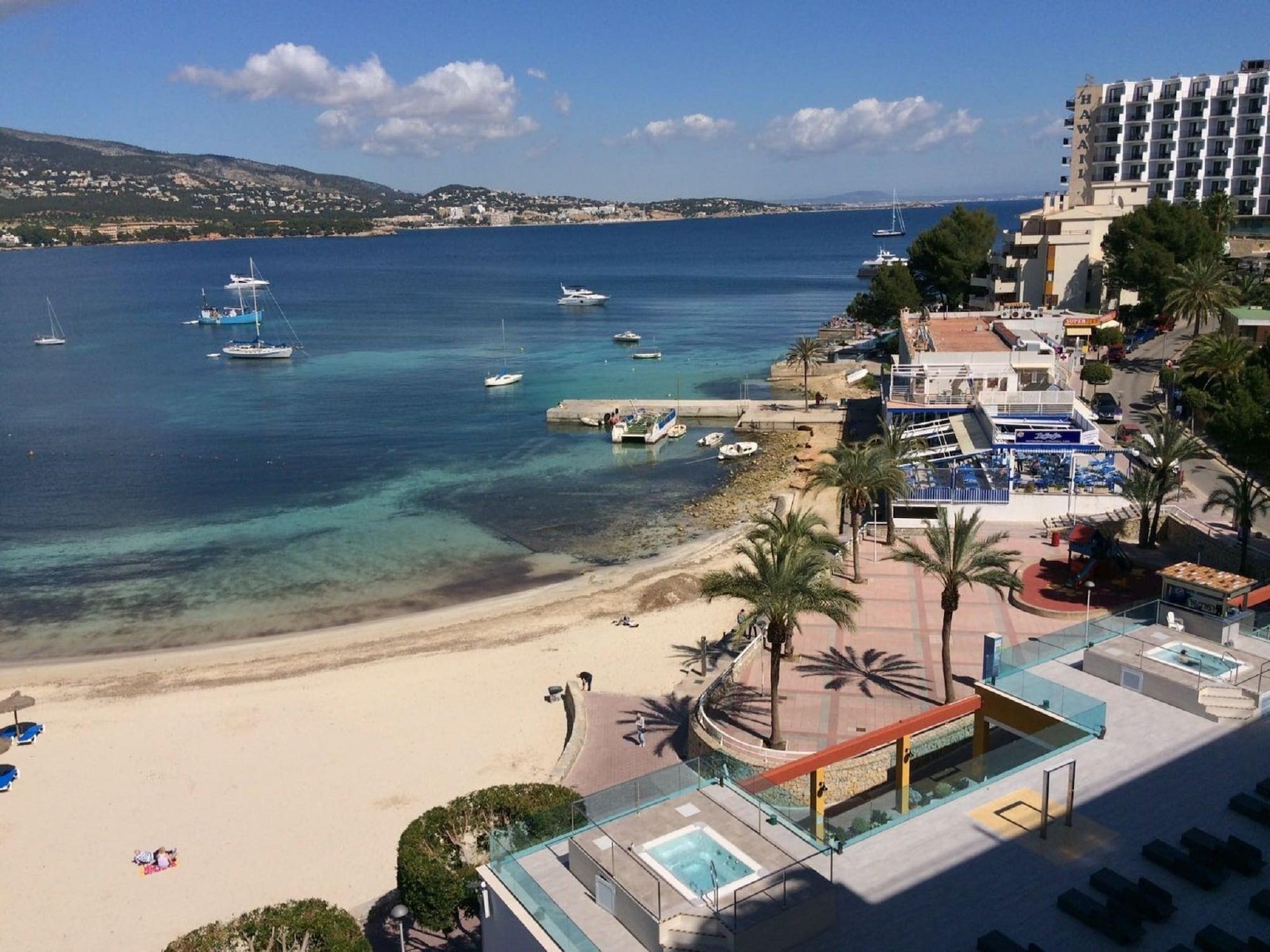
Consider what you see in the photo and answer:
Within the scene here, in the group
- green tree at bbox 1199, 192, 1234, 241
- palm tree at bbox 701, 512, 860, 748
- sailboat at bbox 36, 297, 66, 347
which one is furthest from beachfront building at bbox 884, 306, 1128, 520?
sailboat at bbox 36, 297, 66, 347

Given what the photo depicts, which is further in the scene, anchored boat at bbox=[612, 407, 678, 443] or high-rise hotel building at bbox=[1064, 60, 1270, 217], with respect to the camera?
high-rise hotel building at bbox=[1064, 60, 1270, 217]

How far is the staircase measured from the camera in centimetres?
1545

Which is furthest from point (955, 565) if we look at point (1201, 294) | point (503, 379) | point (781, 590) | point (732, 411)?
point (503, 379)

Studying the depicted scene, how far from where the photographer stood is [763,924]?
1103 centimetres

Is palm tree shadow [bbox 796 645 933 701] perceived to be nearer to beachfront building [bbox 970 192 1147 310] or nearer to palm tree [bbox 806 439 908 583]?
palm tree [bbox 806 439 908 583]

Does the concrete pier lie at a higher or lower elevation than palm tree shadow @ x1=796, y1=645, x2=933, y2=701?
higher

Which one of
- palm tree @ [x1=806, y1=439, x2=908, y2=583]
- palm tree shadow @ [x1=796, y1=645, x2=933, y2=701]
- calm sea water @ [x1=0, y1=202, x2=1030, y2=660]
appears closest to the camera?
palm tree shadow @ [x1=796, y1=645, x2=933, y2=701]

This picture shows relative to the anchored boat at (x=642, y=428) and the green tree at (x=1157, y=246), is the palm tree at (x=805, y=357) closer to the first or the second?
the anchored boat at (x=642, y=428)

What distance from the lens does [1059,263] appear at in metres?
69.4

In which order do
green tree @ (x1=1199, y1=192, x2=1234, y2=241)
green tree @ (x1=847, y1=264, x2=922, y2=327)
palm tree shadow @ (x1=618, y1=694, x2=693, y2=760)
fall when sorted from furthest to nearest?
green tree @ (x1=847, y1=264, x2=922, y2=327)
green tree @ (x1=1199, y1=192, x2=1234, y2=241)
palm tree shadow @ (x1=618, y1=694, x2=693, y2=760)

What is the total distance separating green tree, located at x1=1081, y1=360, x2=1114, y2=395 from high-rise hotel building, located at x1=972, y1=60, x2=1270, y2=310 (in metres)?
24.5

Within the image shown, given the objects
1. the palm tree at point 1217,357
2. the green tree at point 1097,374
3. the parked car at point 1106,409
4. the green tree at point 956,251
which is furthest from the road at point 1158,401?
the green tree at point 956,251

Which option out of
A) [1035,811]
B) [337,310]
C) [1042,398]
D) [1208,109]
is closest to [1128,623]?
[1035,811]

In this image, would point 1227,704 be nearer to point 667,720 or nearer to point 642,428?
point 667,720
